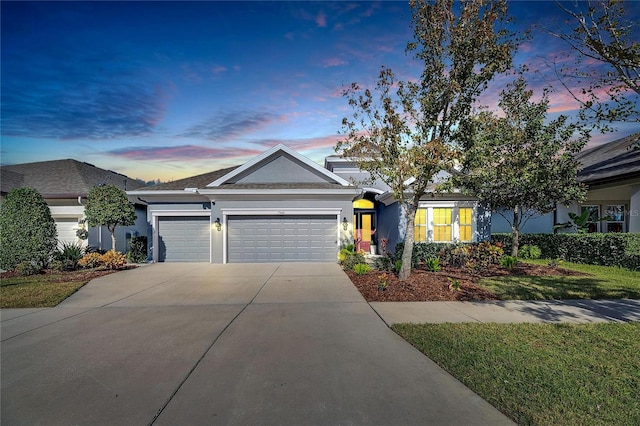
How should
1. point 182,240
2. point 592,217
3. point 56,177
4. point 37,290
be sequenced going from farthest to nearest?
point 56,177 → point 592,217 → point 182,240 → point 37,290

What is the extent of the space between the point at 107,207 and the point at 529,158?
17.3 m

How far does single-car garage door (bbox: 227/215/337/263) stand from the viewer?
44.4ft

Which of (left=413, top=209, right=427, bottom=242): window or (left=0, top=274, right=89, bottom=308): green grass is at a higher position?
(left=413, top=209, right=427, bottom=242): window

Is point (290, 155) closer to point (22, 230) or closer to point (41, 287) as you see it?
point (41, 287)

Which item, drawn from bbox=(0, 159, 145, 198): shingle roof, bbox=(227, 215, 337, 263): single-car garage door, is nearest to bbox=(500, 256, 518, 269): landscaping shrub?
bbox=(227, 215, 337, 263): single-car garage door

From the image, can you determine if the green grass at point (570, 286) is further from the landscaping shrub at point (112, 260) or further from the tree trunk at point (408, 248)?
the landscaping shrub at point (112, 260)

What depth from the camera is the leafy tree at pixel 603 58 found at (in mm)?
4734

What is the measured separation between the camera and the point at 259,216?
1369 cm

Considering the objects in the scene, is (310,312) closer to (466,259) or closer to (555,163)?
(466,259)

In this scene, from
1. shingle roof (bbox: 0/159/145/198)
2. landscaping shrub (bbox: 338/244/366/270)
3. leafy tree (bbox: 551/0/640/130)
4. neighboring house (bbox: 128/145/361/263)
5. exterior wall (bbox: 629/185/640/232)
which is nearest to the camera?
leafy tree (bbox: 551/0/640/130)

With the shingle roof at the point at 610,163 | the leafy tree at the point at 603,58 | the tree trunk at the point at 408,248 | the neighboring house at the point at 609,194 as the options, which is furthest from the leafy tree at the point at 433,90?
the neighboring house at the point at 609,194

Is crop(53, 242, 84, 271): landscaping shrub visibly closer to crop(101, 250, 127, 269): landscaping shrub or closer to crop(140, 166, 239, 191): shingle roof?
crop(101, 250, 127, 269): landscaping shrub

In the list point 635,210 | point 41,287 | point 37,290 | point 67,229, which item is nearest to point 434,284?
point 635,210

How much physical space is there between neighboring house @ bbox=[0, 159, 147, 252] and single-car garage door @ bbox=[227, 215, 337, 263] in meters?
7.03
